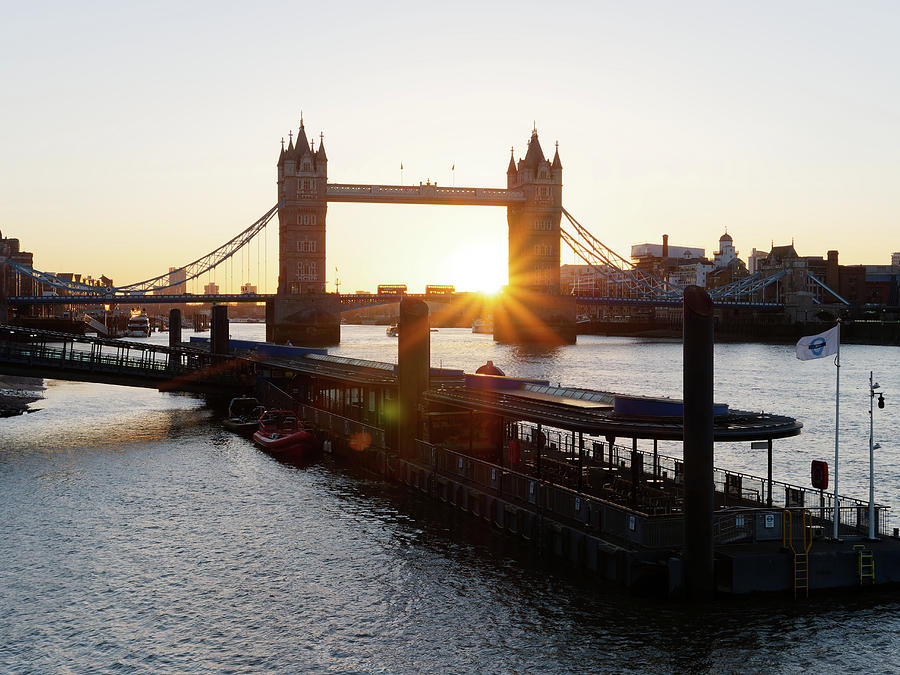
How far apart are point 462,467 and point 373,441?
33.5ft

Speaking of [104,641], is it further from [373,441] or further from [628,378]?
[628,378]

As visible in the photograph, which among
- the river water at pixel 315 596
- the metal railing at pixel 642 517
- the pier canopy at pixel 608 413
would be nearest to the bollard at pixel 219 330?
the river water at pixel 315 596

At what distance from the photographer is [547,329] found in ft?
630

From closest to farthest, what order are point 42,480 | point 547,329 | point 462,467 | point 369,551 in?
point 369,551 < point 462,467 < point 42,480 < point 547,329

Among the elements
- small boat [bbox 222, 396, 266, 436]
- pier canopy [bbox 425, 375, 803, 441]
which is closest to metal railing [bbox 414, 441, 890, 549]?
pier canopy [bbox 425, 375, 803, 441]

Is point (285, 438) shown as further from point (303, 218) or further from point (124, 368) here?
point (303, 218)

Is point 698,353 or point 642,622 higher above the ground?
point 698,353

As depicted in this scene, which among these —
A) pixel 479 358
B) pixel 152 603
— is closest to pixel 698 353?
pixel 152 603

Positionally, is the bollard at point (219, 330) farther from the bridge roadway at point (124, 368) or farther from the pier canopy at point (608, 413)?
the pier canopy at point (608, 413)

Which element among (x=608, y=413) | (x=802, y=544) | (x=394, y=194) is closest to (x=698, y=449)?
(x=802, y=544)

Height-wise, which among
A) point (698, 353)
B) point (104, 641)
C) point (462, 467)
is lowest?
point (104, 641)

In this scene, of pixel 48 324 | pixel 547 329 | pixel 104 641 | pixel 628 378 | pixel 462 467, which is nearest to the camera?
pixel 104 641

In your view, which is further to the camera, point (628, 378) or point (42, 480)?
point (628, 378)

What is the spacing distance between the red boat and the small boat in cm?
452
